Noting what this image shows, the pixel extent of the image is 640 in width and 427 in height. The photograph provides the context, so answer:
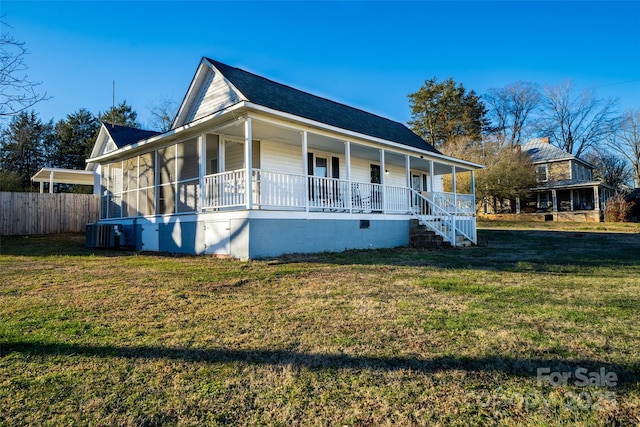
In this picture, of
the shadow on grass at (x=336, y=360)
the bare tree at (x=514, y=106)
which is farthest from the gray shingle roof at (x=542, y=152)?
the shadow on grass at (x=336, y=360)

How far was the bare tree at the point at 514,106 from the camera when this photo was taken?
41.3 meters

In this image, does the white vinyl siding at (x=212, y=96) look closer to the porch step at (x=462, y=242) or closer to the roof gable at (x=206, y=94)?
the roof gable at (x=206, y=94)

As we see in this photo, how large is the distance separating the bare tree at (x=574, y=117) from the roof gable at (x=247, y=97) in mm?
38099

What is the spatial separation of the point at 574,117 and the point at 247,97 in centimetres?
4558

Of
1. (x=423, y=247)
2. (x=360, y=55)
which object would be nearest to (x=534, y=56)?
(x=360, y=55)

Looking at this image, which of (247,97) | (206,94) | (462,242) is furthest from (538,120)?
(247,97)

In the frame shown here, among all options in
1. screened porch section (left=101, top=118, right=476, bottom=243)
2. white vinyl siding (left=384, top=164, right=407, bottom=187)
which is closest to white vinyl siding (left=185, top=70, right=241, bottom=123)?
screened porch section (left=101, top=118, right=476, bottom=243)

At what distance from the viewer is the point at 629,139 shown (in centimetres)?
4112

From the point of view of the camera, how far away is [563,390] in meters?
2.46

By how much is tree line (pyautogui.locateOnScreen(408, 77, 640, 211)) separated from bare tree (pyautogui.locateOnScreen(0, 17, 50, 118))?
3304 centimetres

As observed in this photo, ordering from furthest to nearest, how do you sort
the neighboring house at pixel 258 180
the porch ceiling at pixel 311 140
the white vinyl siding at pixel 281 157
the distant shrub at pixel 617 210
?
the distant shrub at pixel 617 210, the white vinyl siding at pixel 281 157, the porch ceiling at pixel 311 140, the neighboring house at pixel 258 180

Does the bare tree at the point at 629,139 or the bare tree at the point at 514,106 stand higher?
the bare tree at the point at 514,106

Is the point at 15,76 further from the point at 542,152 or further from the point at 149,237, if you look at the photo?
the point at 542,152

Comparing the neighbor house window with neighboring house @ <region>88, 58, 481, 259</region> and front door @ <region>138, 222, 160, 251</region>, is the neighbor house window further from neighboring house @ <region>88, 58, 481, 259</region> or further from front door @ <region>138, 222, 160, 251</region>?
front door @ <region>138, 222, 160, 251</region>
